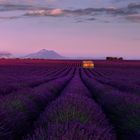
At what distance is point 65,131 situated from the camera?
436 centimetres

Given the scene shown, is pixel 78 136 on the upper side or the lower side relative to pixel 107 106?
upper

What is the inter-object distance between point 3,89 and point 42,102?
6.82 ft

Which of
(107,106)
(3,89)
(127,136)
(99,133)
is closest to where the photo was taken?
(99,133)

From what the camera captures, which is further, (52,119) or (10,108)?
(10,108)

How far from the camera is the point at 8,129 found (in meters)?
6.07

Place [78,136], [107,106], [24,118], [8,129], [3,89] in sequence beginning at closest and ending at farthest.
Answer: [78,136], [8,129], [24,118], [107,106], [3,89]

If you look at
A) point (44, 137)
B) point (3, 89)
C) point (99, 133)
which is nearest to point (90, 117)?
point (99, 133)

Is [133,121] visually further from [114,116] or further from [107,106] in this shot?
[107,106]

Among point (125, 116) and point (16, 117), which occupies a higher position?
point (16, 117)

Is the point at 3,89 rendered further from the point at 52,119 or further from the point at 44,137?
the point at 44,137

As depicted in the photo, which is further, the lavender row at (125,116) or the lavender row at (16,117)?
the lavender row at (125,116)

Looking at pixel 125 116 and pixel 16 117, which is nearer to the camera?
pixel 16 117

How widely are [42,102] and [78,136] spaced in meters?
6.18

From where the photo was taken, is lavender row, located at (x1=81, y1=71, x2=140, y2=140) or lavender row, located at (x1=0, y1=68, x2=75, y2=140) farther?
lavender row, located at (x1=81, y1=71, x2=140, y2=140)
